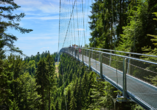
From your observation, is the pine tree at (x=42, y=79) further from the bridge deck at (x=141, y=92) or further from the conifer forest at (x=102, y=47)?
the bridge deck at (x=141, y=92)

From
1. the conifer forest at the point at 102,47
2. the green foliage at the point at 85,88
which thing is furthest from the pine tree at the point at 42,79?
the green foliage at the point at 85,88

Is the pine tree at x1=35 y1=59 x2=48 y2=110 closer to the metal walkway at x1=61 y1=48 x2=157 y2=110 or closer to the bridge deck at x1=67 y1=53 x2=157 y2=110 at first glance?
the metal walkway at x1=61 y1=48 x2=157 y2=110

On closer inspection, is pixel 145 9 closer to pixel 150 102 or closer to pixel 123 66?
pixel 123 66

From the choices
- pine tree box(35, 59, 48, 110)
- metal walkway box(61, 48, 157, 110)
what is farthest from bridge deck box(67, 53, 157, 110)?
pine tree box(35, 59, 48, 110)

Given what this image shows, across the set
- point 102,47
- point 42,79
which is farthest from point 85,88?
point 102,47

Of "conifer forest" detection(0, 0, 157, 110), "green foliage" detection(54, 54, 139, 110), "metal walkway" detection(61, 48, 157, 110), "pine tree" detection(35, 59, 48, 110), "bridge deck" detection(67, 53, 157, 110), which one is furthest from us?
"pine tree" detection(35, 59, 48, 110)

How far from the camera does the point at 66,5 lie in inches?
782

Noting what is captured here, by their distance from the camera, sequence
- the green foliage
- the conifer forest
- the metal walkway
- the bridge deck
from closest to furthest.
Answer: the bridge deck → the metal walkway → the conifer forest → the green foliage

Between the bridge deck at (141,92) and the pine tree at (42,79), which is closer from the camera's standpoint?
the bridge deck at (141,92)

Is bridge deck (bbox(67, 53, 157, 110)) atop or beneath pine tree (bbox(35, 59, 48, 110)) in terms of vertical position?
atop

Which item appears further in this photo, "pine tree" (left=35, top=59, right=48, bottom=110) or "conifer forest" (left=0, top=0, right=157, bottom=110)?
"pine tree" (left=35, top=59, right=48, bottom=110)

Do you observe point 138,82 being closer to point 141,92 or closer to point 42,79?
point 141,92

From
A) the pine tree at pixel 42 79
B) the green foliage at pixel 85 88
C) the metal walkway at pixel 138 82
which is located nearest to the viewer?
the metal walkway at pixel 138 82

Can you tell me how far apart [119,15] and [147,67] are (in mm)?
13295
